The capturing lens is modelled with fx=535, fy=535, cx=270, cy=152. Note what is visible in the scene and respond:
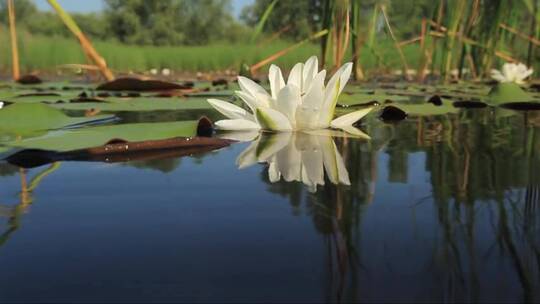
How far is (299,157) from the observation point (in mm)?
719

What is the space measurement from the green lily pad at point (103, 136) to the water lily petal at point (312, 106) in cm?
18

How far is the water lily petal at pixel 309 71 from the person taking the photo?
938 millimetres

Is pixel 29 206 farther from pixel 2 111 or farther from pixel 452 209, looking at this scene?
pixel 2 111

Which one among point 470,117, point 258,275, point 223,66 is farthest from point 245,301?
point 223,66

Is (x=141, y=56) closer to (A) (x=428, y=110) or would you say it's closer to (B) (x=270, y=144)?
(A) (x=428, y=110)

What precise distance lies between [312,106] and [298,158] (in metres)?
0.22

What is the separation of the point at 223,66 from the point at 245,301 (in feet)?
24.6

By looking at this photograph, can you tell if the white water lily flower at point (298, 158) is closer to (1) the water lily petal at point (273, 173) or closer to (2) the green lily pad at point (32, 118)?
(1) the water lily petal at point (273, 173)

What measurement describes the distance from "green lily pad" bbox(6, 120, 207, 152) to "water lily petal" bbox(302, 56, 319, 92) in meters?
0.21

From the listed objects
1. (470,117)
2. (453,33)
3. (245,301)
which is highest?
(453,33)

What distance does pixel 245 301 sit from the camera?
10.9 inches

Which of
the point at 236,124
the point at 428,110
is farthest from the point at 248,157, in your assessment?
the point at 428,110

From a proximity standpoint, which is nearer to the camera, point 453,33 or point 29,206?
point 29,206

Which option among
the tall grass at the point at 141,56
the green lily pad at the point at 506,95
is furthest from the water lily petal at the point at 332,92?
the tall grass at the point at 141,56
